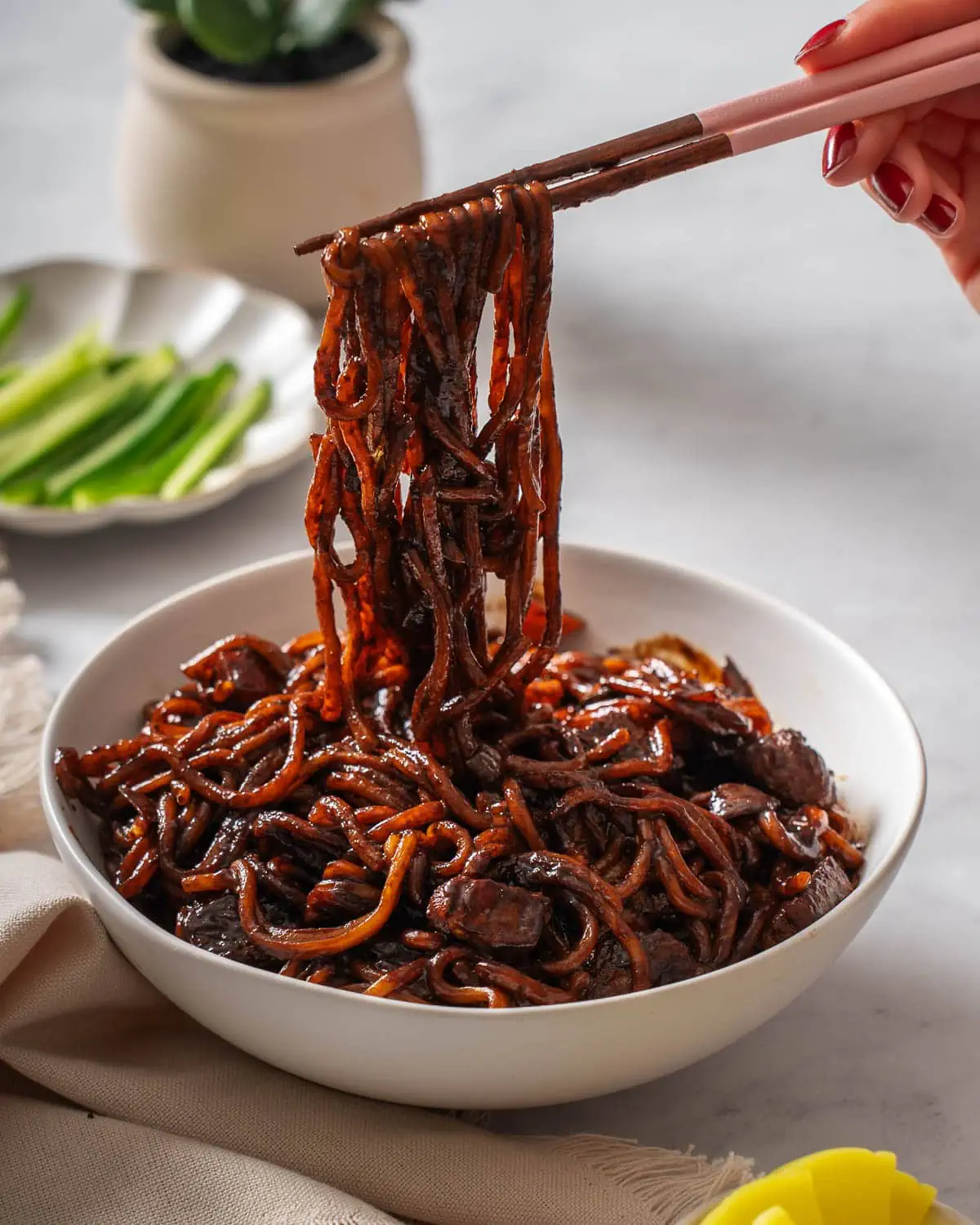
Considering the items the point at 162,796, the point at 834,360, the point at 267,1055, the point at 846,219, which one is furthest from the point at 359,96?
the point at 267,1055

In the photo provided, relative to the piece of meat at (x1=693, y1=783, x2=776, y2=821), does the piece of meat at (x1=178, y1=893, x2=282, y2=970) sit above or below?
above

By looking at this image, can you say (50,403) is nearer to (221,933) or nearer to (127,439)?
(127,439)

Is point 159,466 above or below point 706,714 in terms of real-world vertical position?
below

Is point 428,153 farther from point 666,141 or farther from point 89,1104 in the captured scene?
point 89,1104

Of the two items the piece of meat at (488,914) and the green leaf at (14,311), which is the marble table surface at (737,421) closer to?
the piece of meat at (488,914)

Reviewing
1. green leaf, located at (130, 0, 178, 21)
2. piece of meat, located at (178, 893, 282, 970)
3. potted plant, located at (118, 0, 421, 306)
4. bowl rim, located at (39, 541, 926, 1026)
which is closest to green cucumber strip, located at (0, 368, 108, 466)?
potted plant, located at (118, 0, 421, 306)

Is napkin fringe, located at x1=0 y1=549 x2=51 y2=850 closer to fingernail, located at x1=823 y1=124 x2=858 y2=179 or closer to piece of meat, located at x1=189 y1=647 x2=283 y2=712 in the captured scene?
piece of meat, located at x1=189 y1=647 x2=283 y2=712

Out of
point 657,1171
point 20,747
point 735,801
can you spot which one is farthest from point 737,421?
point 657,1171
